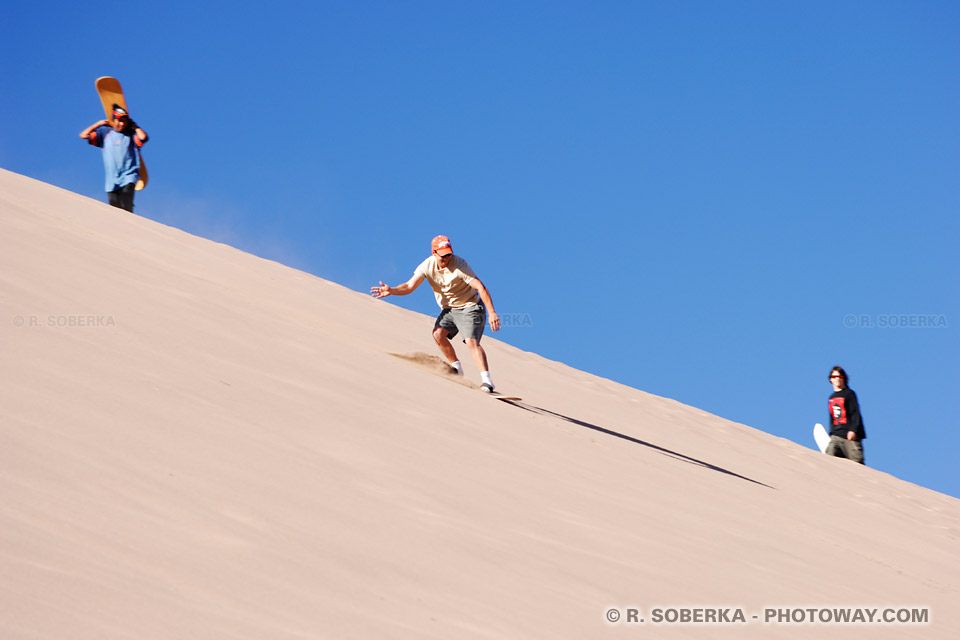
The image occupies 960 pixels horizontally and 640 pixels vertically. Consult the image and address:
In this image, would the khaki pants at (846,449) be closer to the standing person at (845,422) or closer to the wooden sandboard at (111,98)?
the standing person at (845,422)

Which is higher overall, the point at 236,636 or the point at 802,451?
the point at 802,451

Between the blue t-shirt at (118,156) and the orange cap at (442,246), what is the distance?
4612mm

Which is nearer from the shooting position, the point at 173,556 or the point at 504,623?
the point at 173,556

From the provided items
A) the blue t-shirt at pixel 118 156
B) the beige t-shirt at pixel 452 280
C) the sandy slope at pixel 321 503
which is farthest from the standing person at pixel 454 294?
the blue t-shirt at pixel 118 156

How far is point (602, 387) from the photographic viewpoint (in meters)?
10.4

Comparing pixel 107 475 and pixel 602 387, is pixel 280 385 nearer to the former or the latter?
pixel 107 475

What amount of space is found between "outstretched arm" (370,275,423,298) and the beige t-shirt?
6 cm

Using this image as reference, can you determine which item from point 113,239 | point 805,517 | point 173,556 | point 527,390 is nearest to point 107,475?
point 173,556

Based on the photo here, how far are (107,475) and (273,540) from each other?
50 centimetres

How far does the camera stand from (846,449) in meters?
10.3

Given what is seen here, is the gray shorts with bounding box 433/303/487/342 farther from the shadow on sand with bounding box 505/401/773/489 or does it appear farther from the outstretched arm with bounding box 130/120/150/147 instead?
the outstretched arm with bounding box 130/120/150/147

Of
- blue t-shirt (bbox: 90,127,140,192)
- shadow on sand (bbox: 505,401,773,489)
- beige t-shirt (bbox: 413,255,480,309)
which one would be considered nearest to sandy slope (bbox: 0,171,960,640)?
shadow on sand (bbox: 505,401,773,489)

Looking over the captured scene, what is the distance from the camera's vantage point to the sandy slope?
2305mm

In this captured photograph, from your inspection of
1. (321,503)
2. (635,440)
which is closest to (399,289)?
(635,440)
